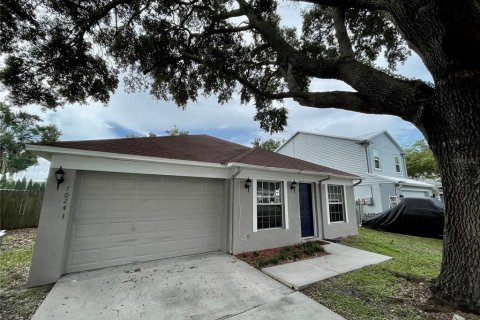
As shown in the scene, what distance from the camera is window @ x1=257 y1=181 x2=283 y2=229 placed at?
7014 millimetres

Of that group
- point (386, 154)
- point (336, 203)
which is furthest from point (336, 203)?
point (386, 154)

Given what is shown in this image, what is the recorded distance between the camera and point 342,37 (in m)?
5.47

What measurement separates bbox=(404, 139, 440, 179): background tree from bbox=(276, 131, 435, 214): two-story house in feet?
26.8

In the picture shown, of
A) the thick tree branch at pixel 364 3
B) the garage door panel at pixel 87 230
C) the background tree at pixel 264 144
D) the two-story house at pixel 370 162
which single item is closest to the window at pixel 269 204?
the garage door panel at pixel 87 230

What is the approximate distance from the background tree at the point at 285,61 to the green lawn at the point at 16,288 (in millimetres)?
4468

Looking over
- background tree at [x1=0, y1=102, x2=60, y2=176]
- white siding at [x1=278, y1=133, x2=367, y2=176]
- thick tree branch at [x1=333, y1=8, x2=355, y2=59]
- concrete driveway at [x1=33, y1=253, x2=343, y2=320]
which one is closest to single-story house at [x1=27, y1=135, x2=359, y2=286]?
concrete driveway at [x1=33, y1=253, x2=343, y2=320]

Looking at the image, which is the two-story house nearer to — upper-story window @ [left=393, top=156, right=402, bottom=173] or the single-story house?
upper-story window @ [left=393, top=156, right=402, bottom=173]

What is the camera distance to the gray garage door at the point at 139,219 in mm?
4848

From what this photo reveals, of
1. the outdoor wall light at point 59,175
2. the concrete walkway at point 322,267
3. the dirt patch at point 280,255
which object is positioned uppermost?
the outdoor wall light at point 59,175

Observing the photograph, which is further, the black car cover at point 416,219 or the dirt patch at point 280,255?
the black car cover at point 416,219

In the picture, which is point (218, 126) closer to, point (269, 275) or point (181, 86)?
point (181, 86)

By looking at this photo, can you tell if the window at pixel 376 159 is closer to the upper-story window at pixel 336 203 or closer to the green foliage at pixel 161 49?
the upper-story window at pixel 336 203

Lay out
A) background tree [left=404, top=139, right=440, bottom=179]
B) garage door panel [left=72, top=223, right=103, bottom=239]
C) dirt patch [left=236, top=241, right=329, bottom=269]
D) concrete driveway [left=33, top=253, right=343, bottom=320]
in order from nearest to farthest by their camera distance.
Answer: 1. concrete driveway [left=33, top=253, right=343, bottom=320]
2. garage door panel [left=72, top=223, right=103, bottom=239]
3. dirt patch [left=236, top=241, right=329, bottom=269]
4. background tree [left=404, top=139, right=440, bottom=179]

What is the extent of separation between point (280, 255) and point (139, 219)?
12.6 ft
